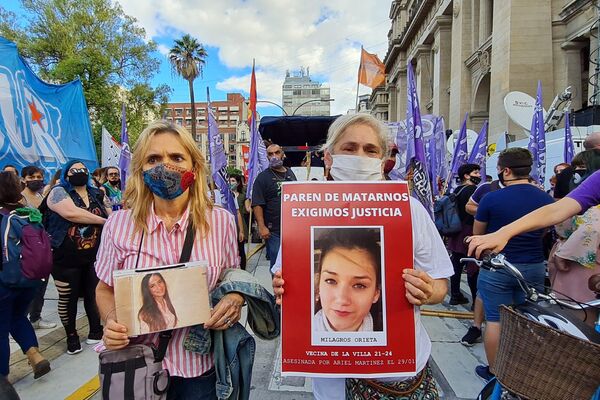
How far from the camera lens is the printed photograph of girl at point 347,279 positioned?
1471mm

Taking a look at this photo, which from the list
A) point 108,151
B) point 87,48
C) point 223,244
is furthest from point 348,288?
point 87,48

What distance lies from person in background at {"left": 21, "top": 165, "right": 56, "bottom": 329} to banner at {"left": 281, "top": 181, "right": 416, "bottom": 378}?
4380mm

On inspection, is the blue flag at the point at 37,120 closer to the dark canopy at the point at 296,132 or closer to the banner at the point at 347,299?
the dark canopy at the point at 296,132

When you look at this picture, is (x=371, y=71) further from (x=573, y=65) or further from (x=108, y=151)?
(x=108, y=151)

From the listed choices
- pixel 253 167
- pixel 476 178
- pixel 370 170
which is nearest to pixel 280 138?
pixel 253 167

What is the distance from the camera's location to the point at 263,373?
362 cm

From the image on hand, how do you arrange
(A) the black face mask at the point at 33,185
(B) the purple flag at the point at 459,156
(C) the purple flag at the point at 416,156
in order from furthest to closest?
(B) the purple flag at the point at 459,156, (A) the black face mask at the point at 33,185, (C) the purple flag at the point at 416,156

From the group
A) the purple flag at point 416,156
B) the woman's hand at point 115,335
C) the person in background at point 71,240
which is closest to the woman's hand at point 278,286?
the woman's hand at point 115,335

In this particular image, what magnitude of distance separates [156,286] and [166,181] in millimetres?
504

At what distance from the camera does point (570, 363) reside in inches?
59.4

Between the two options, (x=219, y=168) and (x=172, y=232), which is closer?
(x=172, y=232)

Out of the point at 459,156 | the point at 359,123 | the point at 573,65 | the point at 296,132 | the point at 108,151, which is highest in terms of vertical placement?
the point at 573,65

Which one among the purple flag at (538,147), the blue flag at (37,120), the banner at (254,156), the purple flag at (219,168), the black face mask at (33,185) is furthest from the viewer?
the banner at (254,156)

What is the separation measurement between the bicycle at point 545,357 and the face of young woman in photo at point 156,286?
4.86 feet
